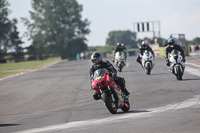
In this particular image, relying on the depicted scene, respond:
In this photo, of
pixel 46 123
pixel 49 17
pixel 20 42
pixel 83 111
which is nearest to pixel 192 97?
pixel 83 111

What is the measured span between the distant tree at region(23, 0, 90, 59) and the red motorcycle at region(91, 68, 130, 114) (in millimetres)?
89857

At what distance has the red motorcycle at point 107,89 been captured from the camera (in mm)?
A: 11039

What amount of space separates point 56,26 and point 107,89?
3593 inches

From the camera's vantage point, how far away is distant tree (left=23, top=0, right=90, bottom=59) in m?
102

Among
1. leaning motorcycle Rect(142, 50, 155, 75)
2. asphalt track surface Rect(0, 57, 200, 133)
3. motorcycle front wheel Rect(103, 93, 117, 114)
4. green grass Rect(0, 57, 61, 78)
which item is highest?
leaning motorcycle Rect(142, 50, 155, 75)

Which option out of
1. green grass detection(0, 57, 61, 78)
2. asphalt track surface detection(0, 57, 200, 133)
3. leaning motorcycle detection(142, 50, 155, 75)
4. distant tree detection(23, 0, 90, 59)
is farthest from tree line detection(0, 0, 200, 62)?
asphalt track surface detection(0, 57, 200, 133)

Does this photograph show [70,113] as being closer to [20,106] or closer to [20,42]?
[20,106]

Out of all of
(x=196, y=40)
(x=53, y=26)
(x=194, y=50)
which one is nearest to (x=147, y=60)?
(x=194, y=50)

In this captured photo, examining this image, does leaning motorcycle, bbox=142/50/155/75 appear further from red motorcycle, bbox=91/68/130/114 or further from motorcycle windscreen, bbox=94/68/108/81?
motorcycle windscreen, bbox=94/68/108/81

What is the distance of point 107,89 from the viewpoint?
11148 mm

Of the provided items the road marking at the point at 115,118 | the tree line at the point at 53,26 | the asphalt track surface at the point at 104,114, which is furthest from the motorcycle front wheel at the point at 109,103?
the tree line at the point at 53,26

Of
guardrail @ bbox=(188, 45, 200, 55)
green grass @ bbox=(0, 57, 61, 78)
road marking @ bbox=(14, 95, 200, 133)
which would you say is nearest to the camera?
road marking @ bbox=(14, 95, 200, 133)

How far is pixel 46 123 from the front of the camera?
10625mm

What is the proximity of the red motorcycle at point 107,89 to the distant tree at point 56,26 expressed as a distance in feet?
295
